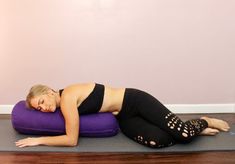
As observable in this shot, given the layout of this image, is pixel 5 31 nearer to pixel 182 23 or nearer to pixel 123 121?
pixel 123 121

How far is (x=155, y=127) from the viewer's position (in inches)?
98.2

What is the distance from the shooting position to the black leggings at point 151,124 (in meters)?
2.43

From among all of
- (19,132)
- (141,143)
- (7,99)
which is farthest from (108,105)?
(7,99)

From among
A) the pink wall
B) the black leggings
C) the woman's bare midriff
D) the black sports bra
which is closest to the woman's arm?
the black sports bra

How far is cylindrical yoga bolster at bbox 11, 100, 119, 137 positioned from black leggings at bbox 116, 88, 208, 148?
0.13m

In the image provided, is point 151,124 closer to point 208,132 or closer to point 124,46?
point 208,132

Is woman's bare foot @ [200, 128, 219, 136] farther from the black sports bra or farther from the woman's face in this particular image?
the woman's face

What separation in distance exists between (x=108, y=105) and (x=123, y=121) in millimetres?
194

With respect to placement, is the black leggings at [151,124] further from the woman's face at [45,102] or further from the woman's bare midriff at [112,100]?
the woman's face at [45,102]

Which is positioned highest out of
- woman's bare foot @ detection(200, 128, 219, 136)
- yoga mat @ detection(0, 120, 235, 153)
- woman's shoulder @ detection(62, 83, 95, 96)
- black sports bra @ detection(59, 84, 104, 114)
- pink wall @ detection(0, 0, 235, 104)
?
pink wall @ detection(0, 0, 235, 104)

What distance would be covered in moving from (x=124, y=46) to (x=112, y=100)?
0.74 meters

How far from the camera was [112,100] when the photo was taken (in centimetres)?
260

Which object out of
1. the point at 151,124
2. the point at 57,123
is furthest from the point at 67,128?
the point at 151,124

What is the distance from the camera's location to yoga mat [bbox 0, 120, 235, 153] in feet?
8.03
